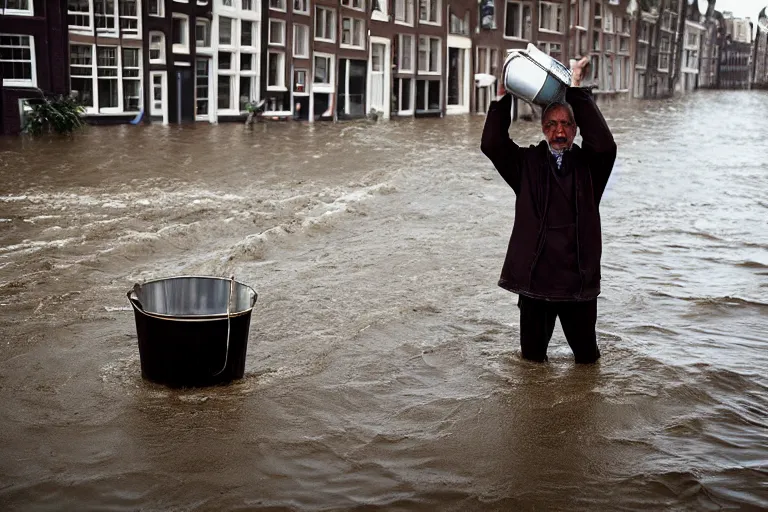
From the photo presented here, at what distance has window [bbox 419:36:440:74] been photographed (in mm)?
35250

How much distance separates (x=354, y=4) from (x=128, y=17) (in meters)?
9.72

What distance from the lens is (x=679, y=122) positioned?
34.2 metres

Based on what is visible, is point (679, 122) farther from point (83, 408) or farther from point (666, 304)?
point (83, 408)

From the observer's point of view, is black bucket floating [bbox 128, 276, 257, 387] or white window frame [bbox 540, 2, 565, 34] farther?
white window frame [bbox 540, 2, 565, 34]

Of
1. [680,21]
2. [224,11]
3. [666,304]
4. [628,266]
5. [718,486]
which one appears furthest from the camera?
[680,21]

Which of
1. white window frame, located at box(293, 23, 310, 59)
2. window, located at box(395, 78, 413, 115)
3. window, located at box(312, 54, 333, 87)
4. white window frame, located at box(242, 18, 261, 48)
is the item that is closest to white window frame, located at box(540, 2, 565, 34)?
window, located at box(395, 78, 413, 115)

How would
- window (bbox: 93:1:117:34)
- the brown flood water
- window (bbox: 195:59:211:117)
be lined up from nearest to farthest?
1. the brown flood water
2. window (bbox: 93:1:117:34)
3. window (bbox: 195:59:211:117)

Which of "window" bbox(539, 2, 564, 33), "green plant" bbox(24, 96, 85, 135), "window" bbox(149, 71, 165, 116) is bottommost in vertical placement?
"green plant" bbox(24, 96, 85, 135)

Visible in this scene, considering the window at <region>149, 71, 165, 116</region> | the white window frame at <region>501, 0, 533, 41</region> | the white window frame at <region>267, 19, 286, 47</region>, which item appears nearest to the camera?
the window at <region>149, 71, 165, 116</region>

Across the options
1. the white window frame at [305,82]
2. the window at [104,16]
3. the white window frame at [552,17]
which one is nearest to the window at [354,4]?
the white window frame at [305,82]

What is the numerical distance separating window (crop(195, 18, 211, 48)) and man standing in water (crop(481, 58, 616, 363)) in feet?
72.4

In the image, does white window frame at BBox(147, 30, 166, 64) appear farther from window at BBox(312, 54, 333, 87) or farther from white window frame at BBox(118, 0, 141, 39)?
window at BBox(312, 54, 333, 87)

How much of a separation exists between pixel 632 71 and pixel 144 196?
5012 centimetres

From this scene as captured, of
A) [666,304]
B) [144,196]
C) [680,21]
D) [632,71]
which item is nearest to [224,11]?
[144,196]
